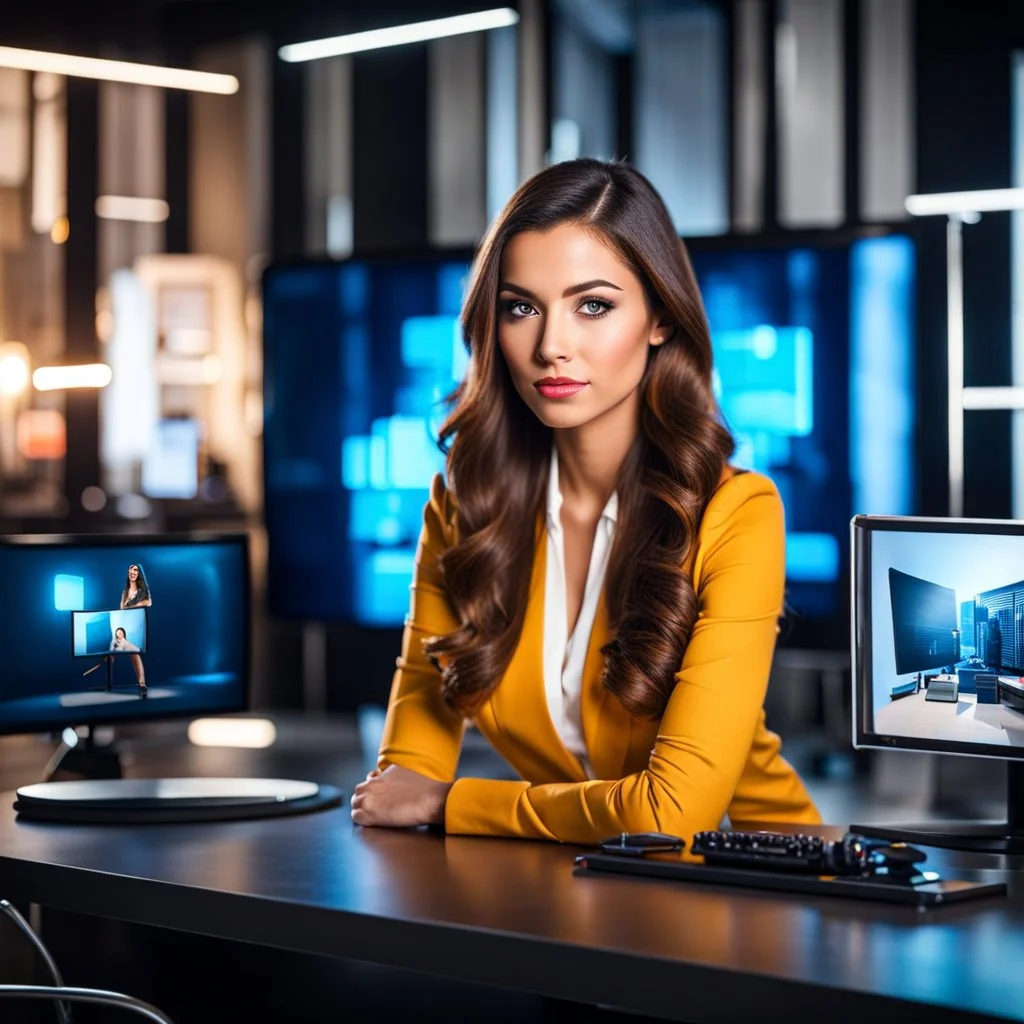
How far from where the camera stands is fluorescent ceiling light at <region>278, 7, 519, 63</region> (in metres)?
4.57

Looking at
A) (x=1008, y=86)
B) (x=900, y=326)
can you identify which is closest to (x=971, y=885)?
(x=900, y=326)

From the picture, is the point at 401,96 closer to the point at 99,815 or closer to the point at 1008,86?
the point at 1008,86

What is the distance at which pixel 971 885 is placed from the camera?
1.50 meters

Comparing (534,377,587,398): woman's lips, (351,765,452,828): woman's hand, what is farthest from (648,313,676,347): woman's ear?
(351,765,452,828): woman's hand

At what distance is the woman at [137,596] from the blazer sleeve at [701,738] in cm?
61

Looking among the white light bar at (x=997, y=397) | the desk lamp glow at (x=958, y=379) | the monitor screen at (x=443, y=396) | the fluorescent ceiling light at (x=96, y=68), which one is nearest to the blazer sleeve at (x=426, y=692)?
the monitor screen at (x=443, y=396)

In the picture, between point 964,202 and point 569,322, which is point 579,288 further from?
point 964,202

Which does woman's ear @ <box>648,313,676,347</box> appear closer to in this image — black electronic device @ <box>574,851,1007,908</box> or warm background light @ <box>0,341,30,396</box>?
black electronic device @ <box>574,851,1007,908</box>

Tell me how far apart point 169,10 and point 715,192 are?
2.40 meters

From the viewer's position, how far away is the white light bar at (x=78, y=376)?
448cm

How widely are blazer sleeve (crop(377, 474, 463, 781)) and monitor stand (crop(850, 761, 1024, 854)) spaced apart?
0.59 metres

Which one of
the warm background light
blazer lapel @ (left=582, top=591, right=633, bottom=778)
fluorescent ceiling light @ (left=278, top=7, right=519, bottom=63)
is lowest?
blazer lapel @ (left=582, top=591, right=633, bottom=778)

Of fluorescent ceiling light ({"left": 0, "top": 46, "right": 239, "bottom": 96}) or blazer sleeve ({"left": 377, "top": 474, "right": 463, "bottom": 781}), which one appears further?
fluorescent ceiling light ({"left": 0, "top": 46, "right": 239, "bottom": 96})

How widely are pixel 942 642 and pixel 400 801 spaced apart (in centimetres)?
73
